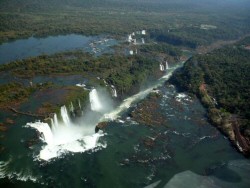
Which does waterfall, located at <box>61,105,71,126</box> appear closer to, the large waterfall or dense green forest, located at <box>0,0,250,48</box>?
the large waterfall

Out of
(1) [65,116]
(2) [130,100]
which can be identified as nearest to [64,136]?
(1) [65,116]

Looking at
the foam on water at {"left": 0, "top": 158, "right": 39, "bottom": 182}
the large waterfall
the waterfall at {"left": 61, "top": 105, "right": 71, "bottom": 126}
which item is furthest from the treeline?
the foam on water at {"left": 0, "top": 158, "right": 39, "bottom": 182}

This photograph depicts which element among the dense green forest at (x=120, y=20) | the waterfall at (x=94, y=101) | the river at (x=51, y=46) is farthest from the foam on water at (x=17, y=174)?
the dense green forest at (x=120, y=20)

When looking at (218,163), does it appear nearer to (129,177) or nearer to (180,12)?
(129,177)

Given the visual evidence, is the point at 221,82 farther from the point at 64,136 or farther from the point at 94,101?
the point at 64,136

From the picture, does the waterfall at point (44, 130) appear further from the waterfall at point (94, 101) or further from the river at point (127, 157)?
the waterfall at point (94, 101)

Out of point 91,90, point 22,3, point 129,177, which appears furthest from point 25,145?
point 22,3
